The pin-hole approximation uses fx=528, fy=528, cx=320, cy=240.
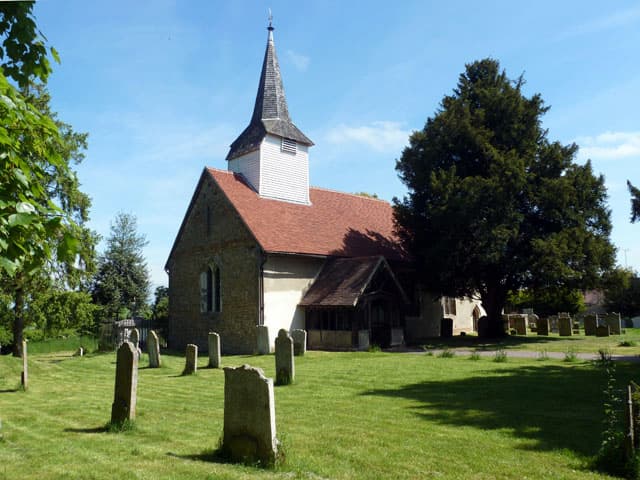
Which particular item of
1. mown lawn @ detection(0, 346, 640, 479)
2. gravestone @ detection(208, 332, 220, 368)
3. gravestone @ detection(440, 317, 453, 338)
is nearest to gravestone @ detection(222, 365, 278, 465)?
mown lawn @ detection(0, 346, 640, 479)

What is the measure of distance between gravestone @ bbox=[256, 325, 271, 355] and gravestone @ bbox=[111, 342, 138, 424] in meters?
13.4

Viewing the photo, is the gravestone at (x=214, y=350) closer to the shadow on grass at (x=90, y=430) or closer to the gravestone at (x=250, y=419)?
the shadow on grass at (x=90, y=430)

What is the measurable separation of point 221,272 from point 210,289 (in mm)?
1736

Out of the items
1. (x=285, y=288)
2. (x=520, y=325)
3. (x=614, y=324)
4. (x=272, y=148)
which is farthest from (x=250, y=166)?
(x=614, y=324)

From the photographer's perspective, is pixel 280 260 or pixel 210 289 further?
pixel 210 289

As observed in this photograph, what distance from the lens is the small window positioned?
29719 mm

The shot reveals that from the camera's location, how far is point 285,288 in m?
25.6

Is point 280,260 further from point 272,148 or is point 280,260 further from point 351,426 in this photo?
point 351,426

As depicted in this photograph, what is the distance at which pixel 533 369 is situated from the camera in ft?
49.9

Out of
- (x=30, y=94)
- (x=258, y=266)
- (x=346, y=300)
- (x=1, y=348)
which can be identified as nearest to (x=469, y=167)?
(x=346, y=300)

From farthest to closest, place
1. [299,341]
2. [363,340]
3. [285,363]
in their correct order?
[363,340] < [299,341] < [285,363]

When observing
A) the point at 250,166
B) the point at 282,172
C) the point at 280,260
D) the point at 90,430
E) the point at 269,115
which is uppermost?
the point at 269,115

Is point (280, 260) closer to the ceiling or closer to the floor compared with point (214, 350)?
closer to the ceiling

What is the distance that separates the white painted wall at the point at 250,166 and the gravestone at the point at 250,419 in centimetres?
2184
